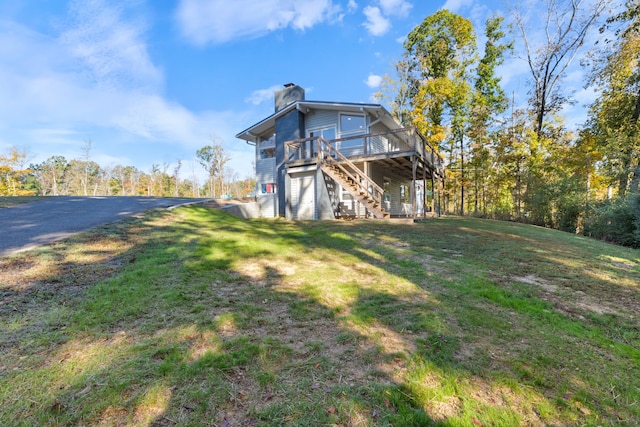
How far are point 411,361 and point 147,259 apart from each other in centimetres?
461

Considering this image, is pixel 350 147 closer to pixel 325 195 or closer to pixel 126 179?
pixel 325 195

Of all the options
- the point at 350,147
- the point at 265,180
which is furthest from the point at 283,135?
the point at 350,147

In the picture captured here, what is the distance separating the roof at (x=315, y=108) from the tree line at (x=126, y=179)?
109 ft

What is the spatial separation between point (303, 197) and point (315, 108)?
16.9 ft

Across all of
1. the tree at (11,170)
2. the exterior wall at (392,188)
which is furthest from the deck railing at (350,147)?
the tree at (11,170)

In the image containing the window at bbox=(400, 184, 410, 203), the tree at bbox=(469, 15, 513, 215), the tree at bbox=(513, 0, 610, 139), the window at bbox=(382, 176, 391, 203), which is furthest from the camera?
the tree at bbox=(469, 15, 513, 215)

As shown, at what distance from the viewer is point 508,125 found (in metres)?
23.0

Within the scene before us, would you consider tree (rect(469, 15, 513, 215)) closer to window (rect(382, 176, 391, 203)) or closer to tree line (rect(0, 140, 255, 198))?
window (rect(382, 176, 391, 203))

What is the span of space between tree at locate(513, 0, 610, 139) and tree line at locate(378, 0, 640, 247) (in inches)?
2.7

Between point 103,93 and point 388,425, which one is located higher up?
point 103,93

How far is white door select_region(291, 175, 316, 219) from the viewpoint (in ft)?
44.3

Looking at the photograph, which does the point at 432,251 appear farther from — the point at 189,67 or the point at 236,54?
the point at 189,67

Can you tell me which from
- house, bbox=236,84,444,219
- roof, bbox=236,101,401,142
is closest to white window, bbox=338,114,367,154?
house, bbox=236,84,444,219

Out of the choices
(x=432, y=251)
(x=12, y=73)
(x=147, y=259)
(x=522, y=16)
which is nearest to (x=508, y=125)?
(x=522, y=16)
